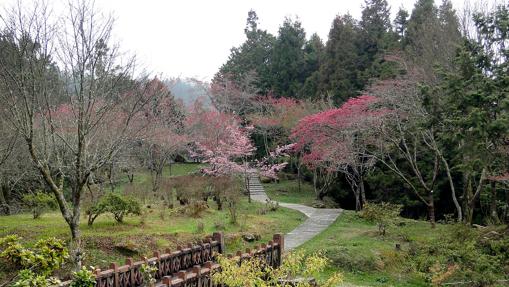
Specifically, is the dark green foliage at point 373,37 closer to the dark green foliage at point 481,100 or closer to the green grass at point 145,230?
→ the green grass at point 145,230

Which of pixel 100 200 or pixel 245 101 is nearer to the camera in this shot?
pixel 100 200

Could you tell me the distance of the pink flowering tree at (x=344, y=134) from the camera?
1923 centimetres

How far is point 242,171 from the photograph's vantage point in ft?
82.0

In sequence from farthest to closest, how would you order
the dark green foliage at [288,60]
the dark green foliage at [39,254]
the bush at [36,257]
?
the dark green foliage at [288,60]
the dark green foliage at [39,254]
the bush at [36,257]

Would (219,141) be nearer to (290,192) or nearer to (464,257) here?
(290,192)

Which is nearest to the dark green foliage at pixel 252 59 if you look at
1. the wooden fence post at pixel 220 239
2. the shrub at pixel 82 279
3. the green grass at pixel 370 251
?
the green grass at pixel 370 251

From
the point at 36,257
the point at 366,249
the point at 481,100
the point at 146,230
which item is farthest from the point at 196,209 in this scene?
the point at 36,257

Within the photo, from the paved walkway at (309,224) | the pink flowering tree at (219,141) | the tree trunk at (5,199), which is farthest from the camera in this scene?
the pink flowering tree at (219,141)

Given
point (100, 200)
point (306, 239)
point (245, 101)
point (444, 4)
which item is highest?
point (444, 4)

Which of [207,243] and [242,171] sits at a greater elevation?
[242,171]

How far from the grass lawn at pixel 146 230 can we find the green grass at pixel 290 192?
6.88m

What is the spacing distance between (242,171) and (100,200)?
39.1 feet

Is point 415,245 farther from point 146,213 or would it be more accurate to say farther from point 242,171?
point 242,171

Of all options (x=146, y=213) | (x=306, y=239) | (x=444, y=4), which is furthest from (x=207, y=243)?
(x=444, y=4)
